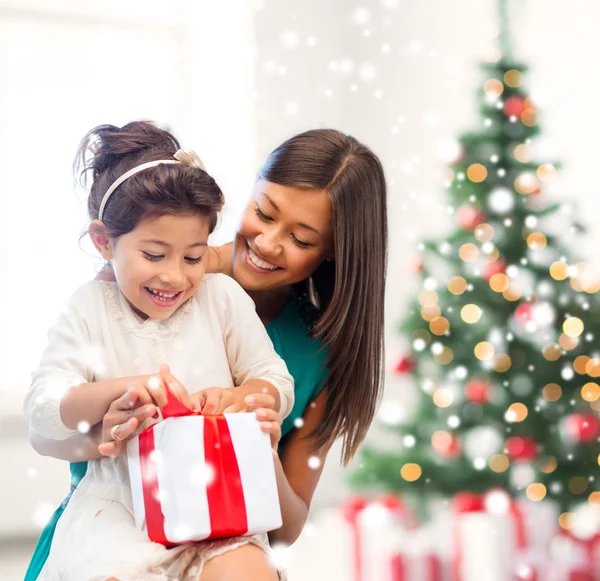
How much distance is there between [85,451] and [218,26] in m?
2.58

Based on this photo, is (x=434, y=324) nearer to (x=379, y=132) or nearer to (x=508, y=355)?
(x=508, y=355)

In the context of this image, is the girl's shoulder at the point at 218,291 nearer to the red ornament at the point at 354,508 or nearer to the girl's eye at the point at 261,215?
the girl's eye at the point at 261,215

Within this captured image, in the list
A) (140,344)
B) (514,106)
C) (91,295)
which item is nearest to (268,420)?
(140,344)

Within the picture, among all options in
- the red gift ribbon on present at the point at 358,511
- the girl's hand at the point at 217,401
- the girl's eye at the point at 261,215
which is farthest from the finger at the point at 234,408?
the red gift ribbon on present at the point at 358,511

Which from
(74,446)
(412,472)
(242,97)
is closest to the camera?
(74,446)

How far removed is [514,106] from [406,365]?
92 cm

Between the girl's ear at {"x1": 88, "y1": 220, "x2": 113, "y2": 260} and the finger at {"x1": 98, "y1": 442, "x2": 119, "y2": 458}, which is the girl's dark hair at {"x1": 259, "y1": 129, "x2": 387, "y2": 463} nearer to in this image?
the girl's ear at {"x1": 88, "y1": 220, "x2": 113, "y2": 260}

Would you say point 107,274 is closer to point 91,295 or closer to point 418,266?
point 91,295

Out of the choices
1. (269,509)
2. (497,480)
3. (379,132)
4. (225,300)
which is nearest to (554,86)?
(379,132)

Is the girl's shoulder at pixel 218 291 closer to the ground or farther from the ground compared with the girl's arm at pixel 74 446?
farther from the ground

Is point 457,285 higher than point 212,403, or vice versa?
point 212,403

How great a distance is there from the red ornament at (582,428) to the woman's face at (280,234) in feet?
4.74

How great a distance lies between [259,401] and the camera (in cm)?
111

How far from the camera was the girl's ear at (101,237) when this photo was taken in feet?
4.03
